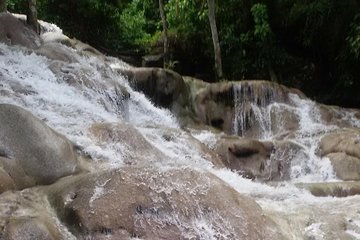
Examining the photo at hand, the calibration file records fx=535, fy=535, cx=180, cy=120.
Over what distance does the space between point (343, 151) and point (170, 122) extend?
430cm

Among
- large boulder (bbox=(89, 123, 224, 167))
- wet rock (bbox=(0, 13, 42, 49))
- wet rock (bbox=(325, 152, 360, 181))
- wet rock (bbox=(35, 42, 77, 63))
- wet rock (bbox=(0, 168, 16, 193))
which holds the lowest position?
wet rock (bbox=(325, 152, 360, 181))

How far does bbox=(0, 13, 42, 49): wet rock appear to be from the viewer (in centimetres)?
1412

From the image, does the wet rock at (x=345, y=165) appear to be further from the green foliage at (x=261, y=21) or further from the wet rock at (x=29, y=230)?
the green foliage at (x=261, y=21)

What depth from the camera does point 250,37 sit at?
18.9 metres

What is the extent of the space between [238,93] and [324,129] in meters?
2.71

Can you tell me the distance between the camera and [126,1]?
79.0 feet

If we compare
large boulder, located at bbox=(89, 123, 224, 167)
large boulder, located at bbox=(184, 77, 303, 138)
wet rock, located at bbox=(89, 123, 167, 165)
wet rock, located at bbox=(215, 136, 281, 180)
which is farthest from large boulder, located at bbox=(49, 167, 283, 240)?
large boulder, located at bbox=(184, 77, 303, 138)

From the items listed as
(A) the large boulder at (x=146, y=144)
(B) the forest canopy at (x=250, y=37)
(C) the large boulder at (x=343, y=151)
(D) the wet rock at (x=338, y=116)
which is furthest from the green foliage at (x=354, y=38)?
(A) the large boulder at (x=146, y=144)

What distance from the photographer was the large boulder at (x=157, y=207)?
17.8ft

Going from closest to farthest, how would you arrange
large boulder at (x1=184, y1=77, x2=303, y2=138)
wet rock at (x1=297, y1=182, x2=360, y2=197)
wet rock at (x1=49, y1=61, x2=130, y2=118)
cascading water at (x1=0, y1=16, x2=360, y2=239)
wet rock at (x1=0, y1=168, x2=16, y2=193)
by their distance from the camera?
wet rock at (x1=0, y1=168, x2=16, y2=193) → cascading water at (x1=0, y1=16, x2=360, y2=239) → wet rock at (x1=297, y1=182, x2=360, y2=197) → wet rock at (x1=49, y1=61, x2=130, y2=118) → large boulder at (x1=184, y1=77, x2=303, y2=138)

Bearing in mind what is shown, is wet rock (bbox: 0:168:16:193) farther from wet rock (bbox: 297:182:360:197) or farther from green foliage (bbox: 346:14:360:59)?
green foliage (bbox: 346:14:360:59)

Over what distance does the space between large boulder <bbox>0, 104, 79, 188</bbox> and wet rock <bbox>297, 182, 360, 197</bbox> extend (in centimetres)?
395

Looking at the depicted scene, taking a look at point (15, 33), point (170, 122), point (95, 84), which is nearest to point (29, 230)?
point (95, 84)

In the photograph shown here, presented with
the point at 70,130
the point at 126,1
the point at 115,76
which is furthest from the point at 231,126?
the point at 126,1
